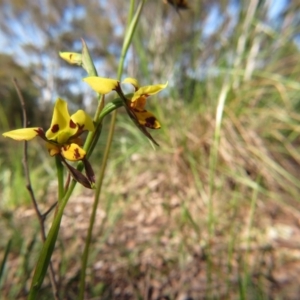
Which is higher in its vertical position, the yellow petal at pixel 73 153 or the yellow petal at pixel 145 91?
the yellow petal at pixel 145 91

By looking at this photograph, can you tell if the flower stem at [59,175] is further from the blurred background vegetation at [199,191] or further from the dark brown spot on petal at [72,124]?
the blurred background vegetation at [199,191]

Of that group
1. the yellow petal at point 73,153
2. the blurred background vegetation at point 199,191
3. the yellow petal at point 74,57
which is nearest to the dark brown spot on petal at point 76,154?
the yellow petal at point 73,153

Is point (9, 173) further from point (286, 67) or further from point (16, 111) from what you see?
point (16, 111)

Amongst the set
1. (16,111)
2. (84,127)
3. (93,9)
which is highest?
(93,9)

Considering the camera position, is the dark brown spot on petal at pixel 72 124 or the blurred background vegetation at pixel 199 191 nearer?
the dark brown spot on petal at pixel 72 124

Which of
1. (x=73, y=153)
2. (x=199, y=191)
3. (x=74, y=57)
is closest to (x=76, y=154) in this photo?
(x=73, y=153)

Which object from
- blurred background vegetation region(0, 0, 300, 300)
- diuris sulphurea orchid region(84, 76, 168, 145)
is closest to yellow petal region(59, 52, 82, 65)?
diuris sulphurea orchid region(84, 76, 168, 145)

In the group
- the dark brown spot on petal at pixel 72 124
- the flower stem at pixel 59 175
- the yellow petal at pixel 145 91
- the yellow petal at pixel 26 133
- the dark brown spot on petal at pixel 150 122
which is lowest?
the flower stem at pixel 59 175

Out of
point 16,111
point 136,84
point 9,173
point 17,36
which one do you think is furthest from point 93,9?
point 136,84
